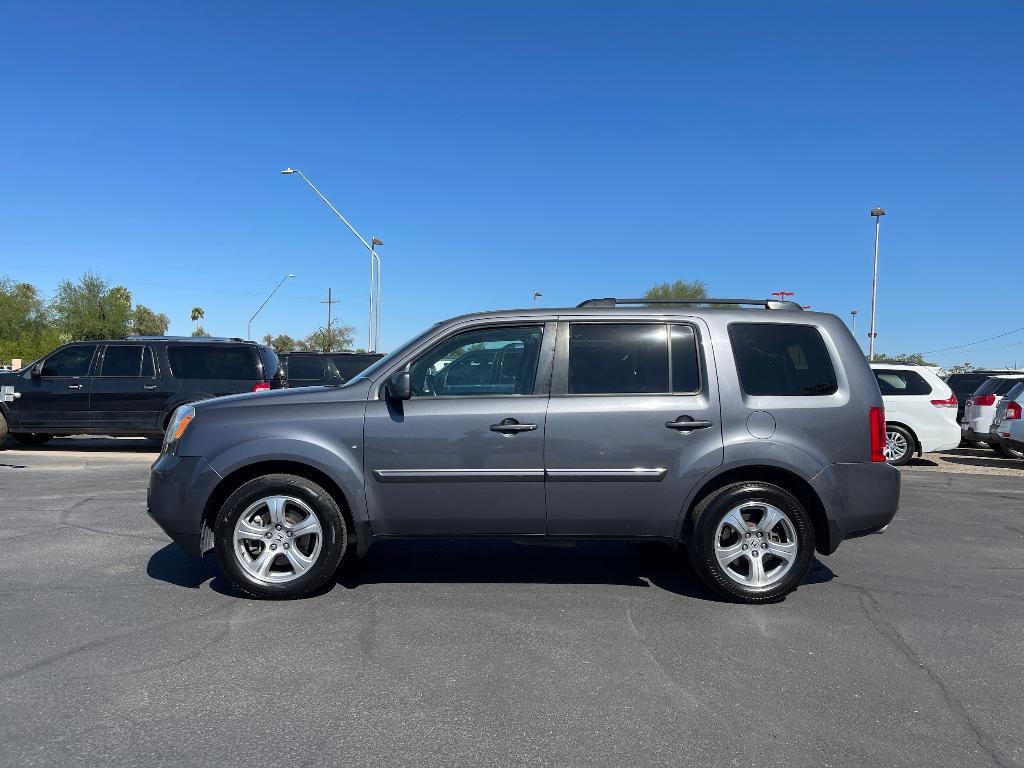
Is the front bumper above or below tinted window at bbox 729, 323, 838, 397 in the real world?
below

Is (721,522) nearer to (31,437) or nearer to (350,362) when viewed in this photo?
(350,362)

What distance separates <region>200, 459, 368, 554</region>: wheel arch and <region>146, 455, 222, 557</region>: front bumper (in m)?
0.04

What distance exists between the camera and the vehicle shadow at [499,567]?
5.35m

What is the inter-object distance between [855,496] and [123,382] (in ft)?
37.5

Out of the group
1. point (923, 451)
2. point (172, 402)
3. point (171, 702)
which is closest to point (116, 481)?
point (172, 402)

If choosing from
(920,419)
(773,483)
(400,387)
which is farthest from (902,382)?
(400,387)

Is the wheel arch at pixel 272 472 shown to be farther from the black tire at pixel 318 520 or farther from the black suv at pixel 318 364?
the black suv at pixel 318 364

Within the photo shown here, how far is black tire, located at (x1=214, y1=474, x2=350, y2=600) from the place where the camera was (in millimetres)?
4816

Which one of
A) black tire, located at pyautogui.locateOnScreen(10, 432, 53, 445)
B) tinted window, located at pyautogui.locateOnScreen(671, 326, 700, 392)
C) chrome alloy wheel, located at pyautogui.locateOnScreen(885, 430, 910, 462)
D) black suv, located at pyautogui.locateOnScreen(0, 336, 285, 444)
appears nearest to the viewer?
tinted window, located at pyautogui.locateOnScreen(671, 326, 700, 392)

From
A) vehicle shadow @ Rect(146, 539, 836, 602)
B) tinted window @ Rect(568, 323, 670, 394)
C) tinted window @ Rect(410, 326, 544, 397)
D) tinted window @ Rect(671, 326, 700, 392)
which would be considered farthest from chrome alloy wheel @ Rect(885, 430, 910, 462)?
tinted window @ Rect(410, 326, 544, 397)

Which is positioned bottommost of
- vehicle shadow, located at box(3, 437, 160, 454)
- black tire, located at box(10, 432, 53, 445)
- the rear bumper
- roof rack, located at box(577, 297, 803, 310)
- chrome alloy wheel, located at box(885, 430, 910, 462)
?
vehicle shadow, located at box(3, 437, 160, 454)

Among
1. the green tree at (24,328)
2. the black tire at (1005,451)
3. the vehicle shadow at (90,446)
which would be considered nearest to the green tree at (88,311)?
the green tree at (24,328)

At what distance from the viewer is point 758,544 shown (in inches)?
193

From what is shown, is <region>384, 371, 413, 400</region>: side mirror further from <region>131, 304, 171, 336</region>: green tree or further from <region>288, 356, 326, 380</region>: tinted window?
<region>131, 304, 171, 336</region>: green tree
